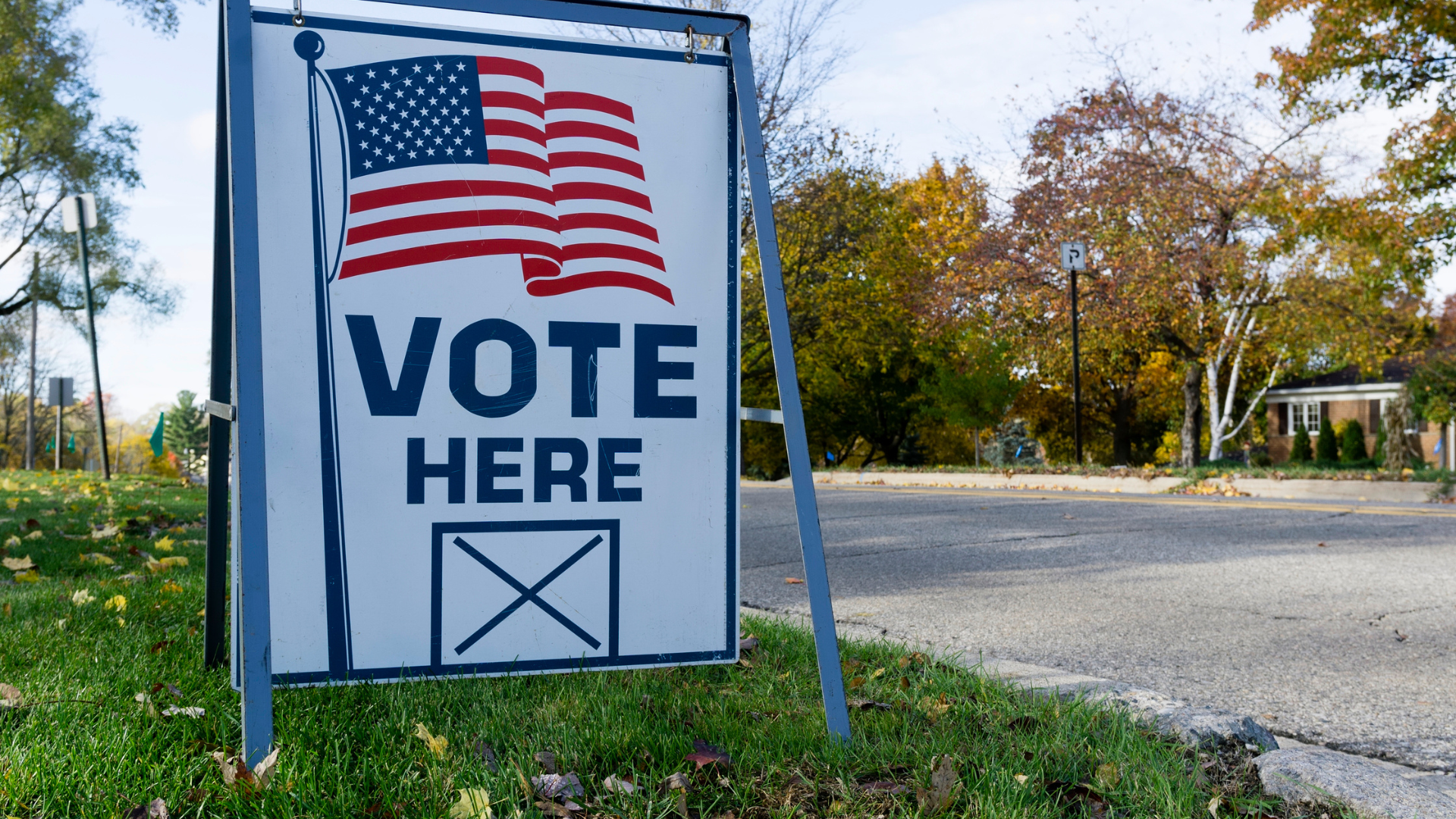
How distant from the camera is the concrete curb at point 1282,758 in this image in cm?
206

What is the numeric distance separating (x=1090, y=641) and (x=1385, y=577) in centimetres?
278

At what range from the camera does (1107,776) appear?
2189 millimetres

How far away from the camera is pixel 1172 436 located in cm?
3422

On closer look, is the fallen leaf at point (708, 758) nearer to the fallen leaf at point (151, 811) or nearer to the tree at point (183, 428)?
the fallen leaf at point (151, 811)

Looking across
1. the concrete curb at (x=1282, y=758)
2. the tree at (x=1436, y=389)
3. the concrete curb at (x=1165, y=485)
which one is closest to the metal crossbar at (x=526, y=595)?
the concrete curb at (x=1282, y=758)

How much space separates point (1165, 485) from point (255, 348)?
13.1m

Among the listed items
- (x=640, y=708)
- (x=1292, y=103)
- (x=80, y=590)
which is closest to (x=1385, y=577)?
(x=640, y=708)

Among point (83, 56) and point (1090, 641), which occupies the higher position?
point (83, 56)

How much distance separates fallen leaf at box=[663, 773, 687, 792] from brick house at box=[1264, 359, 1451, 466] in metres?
35.6

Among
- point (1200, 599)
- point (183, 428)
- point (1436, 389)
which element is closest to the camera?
point (1200, 599)

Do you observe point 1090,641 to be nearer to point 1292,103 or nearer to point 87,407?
point 1292,103

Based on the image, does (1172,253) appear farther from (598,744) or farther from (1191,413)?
(598,744)

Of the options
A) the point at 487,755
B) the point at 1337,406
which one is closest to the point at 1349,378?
the point at 1337,406

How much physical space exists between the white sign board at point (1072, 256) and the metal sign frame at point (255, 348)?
14.4 metres
